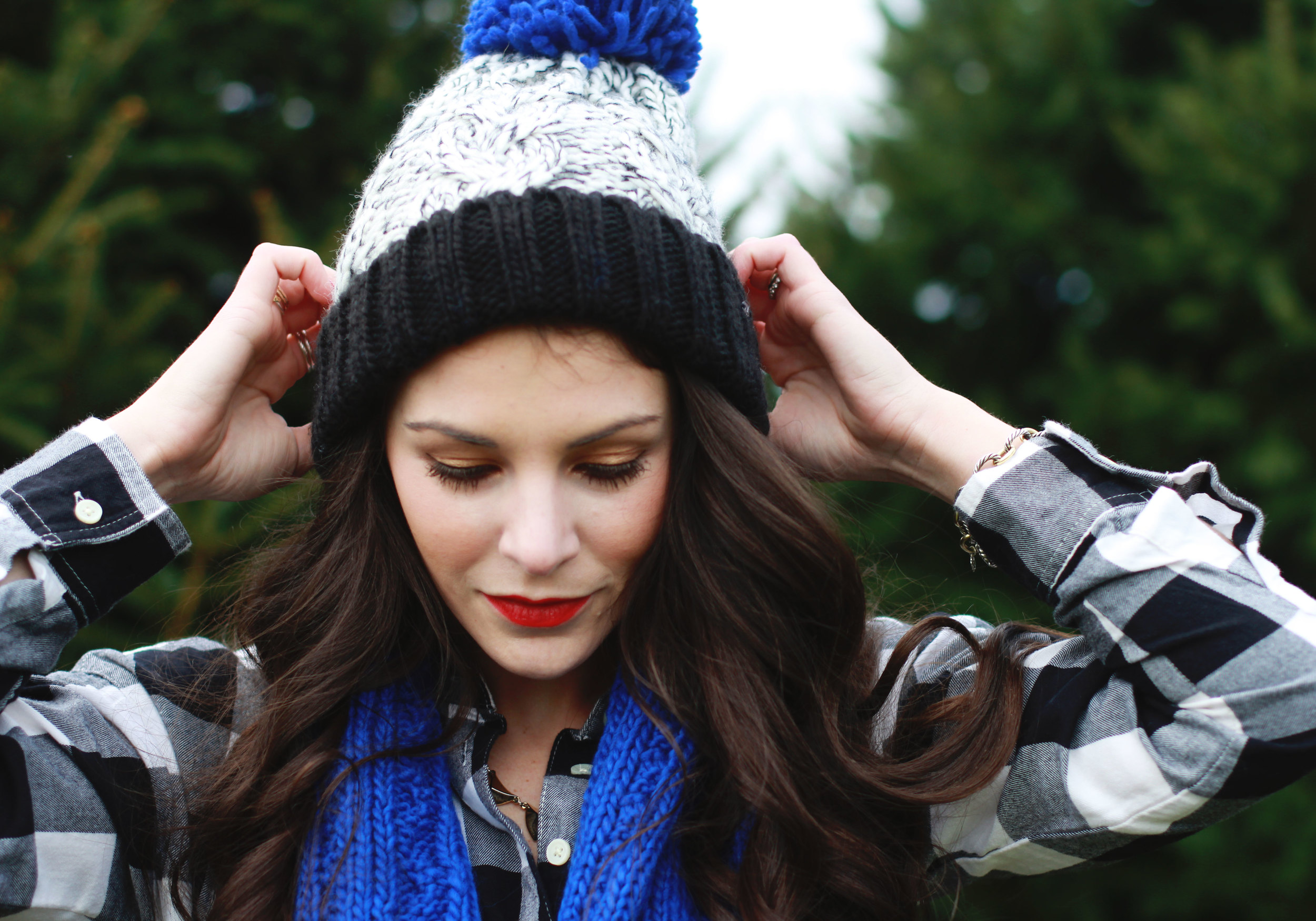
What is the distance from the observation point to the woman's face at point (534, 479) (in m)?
1.52

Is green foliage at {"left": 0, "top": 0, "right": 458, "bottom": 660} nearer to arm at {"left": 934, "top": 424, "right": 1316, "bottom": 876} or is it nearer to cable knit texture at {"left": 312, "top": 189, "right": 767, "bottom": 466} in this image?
cable knit texture at {"left": 312, "top": 189, "right": 767, "bottom": 466}

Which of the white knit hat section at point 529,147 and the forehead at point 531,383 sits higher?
the white knit hat section at point 529,147

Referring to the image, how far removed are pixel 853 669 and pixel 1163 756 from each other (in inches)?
19.7

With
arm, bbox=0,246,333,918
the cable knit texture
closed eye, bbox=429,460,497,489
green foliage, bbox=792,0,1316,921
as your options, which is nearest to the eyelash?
closed eye, bbox=429,460,497,489

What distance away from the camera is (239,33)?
331 centimetres

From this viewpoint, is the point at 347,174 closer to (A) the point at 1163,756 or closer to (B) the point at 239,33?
(B) the point at 239,33

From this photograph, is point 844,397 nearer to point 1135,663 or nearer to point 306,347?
point 1135,663

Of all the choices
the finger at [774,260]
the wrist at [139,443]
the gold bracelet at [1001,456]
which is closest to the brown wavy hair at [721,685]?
the gold bracelet at [1001,456]

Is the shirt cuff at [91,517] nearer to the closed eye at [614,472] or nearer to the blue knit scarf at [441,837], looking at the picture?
the blue knit scarf at [441,837]

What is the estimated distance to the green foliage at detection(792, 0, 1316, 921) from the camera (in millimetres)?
3391

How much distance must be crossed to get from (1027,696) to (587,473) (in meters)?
0.81

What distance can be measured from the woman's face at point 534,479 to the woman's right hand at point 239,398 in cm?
35

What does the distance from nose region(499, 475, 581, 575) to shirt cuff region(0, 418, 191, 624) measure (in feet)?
1.83

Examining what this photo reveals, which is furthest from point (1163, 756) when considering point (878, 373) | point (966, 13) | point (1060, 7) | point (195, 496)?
point (966, 13)
